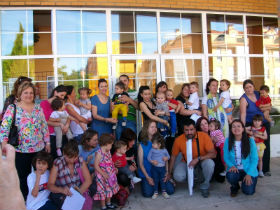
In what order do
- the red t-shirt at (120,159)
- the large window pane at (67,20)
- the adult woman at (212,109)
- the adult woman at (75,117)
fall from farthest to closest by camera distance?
the large window pane at (67,20)
the adult woman at (212,109)
the adult woman at (75,117)
the red t-shirt at (120,159)

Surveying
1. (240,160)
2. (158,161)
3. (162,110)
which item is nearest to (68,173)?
(158,161)

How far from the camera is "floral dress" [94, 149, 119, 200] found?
370 cm

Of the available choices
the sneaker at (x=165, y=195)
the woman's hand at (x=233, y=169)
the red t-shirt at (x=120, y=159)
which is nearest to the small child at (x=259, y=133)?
the woman's hand at (x=233, y=169)

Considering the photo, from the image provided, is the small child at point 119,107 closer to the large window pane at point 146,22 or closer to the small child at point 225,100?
the small child at point 225,100

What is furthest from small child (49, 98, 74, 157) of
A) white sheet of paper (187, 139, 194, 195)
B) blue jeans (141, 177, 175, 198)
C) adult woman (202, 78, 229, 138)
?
adult woman (202, 78, 229, 138)

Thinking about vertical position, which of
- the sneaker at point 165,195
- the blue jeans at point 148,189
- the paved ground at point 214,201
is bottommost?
the paved ground at point 214,201

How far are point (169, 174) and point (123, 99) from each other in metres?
1.37

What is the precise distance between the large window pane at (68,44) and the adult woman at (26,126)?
236 cm

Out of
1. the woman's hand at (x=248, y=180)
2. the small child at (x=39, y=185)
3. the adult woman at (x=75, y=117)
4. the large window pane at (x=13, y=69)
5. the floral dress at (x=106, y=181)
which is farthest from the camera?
the large window pane at (x=13, y=69)

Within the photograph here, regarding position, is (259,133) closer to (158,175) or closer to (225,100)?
(225,100)

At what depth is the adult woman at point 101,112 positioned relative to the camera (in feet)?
15.4

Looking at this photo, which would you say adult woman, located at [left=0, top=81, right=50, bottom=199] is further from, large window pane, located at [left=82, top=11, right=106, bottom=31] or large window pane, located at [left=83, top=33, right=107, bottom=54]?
large window pane, located at [left=82, top=11, right=106, bottom=31]

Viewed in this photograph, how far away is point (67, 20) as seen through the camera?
5875 mm

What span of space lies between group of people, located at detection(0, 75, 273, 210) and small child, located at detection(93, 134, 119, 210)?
1 centimetres
